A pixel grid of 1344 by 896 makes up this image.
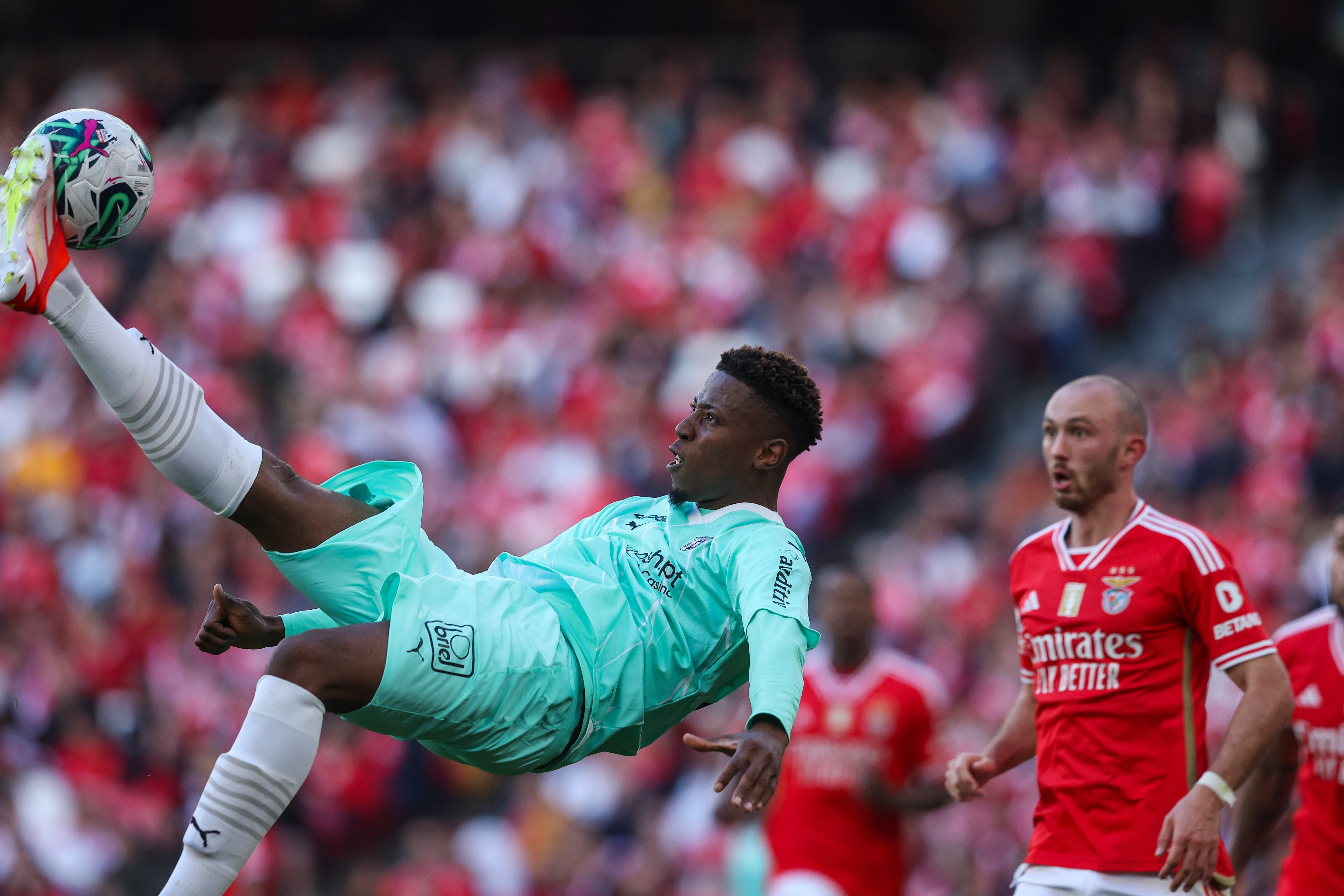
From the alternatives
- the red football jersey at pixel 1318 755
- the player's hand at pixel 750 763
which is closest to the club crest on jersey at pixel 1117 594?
the red football jersey at pixel 1318 755

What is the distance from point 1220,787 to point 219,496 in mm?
2922

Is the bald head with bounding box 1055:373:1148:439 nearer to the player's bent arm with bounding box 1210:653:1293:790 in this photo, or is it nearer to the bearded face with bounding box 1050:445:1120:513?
the bearded face with bounding box 1050:445:1120:513

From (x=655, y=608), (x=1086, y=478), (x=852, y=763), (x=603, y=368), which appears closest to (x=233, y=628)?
(x=655, y=608)

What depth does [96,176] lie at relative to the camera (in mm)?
4391

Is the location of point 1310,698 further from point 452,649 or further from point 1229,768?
point 452,649

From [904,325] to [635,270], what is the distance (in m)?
2.94

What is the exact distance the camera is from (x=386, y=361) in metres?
14.4

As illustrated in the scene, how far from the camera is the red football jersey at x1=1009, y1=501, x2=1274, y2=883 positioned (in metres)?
4.77

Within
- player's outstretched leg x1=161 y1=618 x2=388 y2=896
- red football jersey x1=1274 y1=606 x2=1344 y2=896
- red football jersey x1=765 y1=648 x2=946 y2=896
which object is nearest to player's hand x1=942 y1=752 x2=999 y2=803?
red football jersey x1=1274 y1=606 x2=1344 y2=896

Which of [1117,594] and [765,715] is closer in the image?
[765,715]

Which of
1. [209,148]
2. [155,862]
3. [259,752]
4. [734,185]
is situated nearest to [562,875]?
[155,862]

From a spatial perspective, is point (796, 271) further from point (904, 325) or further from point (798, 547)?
point (798, 547)

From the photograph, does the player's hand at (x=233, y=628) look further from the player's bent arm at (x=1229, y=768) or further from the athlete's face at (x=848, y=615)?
the athlete's face at (x=848, y=615)

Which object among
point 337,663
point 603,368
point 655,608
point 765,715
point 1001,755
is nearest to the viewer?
point 765,715
